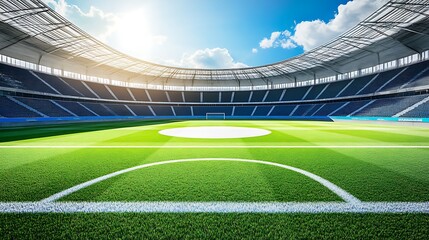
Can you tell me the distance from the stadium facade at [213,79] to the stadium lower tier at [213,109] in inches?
7.4

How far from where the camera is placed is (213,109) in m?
59.8

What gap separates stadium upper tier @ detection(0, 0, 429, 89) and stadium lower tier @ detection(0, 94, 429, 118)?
28.8 ft

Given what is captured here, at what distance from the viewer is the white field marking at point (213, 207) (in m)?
2.90

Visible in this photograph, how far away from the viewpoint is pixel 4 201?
3234mm

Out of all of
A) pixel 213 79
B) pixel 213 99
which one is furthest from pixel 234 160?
pixel 213 79

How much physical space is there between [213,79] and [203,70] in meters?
10.9

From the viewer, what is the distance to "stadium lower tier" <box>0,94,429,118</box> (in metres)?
28.9

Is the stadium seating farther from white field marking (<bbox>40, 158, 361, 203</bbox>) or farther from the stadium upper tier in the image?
white field marking (<bbox>40, 158, 361, 203</bbox>)

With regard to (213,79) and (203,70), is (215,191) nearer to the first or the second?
(203,70)

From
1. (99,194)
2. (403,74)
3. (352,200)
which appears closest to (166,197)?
(99,194)

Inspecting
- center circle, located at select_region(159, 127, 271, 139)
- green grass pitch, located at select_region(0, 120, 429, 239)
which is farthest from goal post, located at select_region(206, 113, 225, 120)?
green grass pitch, located at select_region(0, 120, 429, 239)

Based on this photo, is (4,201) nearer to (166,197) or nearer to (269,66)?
(166,197)

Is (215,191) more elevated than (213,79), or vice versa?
(213,79)

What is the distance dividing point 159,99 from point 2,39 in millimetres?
33878
